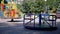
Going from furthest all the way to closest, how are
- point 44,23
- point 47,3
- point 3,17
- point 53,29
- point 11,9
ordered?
point 47,3, point 3,17, point 11,9, point 44,23, point 53,29

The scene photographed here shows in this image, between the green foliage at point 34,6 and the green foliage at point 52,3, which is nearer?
the green foliage at point 34,6

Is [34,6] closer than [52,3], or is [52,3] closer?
[34,6]

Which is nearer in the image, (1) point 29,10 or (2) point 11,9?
(2) point 11,9

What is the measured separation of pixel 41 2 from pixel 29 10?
1.72 m

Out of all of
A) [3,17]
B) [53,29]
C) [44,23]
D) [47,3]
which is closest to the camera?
[53,29]

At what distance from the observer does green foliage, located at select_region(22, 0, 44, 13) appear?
73.5ft

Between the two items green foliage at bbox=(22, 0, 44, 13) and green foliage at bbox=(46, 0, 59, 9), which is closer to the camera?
green foliage at bbox=(22, 0, 44, 13)

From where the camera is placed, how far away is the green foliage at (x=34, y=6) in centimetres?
2239

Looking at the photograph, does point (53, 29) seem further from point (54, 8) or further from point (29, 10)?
point (54, 8)

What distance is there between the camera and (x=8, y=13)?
16656 millimetres

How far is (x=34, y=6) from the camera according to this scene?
22500 millimetres

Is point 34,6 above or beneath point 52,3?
beneath

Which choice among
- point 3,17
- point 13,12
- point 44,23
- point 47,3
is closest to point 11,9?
point 13,12

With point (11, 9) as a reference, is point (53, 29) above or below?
below
